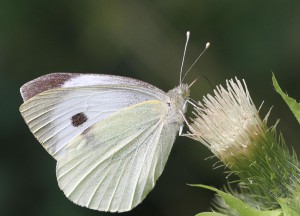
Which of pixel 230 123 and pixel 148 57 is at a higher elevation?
pixel 230 123

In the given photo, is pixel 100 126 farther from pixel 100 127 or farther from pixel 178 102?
pixel 178 102

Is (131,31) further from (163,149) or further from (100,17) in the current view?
(163,149)

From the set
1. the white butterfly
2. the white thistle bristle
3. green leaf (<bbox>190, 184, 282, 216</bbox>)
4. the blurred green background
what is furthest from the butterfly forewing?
the blurred green background

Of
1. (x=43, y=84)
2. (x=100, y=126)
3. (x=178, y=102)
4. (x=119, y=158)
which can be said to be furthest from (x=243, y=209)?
(x=43, y=84)

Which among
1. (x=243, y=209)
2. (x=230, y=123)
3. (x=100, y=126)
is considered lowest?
(x=100, y=126)

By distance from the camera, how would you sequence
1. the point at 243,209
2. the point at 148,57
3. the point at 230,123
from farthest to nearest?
the point at 148,57 < the point at 230,123 < the point at 243,209

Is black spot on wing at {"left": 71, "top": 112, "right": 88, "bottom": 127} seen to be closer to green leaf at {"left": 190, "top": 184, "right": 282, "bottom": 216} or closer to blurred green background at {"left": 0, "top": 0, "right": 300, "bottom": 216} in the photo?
green leaf at {"left": 190, "top": 184, "right": 282, "bottom": 216}

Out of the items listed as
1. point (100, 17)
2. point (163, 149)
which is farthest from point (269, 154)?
point (100, 17)

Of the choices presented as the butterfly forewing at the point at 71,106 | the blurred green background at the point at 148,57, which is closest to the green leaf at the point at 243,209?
the butterfly forewing at the point at 71,106

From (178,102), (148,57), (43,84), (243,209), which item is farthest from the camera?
(148,57)
